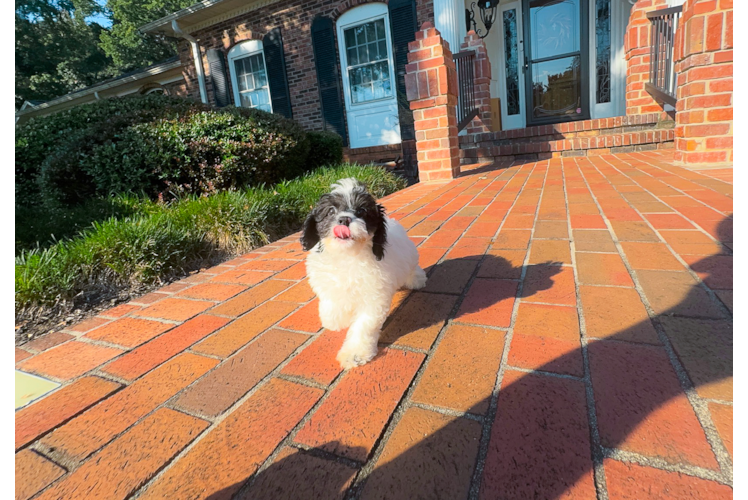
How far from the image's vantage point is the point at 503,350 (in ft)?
5.26

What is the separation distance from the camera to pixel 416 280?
2271mm

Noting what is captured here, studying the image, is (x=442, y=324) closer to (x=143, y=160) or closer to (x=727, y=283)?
(x=727, y=283)

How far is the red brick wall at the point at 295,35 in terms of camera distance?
10.5 meters

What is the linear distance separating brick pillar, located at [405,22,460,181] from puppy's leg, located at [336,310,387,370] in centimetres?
462

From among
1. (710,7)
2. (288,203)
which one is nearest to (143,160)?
(288,203)

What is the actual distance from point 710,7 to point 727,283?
400cm

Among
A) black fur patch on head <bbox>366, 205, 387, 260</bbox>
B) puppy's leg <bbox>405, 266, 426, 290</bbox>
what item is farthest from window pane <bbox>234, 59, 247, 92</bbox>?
black fur patch on head <bbox>366, 205, 387, 260</bbox>

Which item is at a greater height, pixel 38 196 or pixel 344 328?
pixel 38 196

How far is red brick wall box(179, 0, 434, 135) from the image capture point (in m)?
10.5

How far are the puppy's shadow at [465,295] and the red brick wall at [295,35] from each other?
31.9 ft

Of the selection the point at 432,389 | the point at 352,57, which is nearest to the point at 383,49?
the point at 352,57

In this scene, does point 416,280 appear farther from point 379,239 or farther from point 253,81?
point 253,81

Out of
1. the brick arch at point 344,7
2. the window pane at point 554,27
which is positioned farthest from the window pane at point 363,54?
the window pane at point 554,27

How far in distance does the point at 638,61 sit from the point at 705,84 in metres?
3.47
